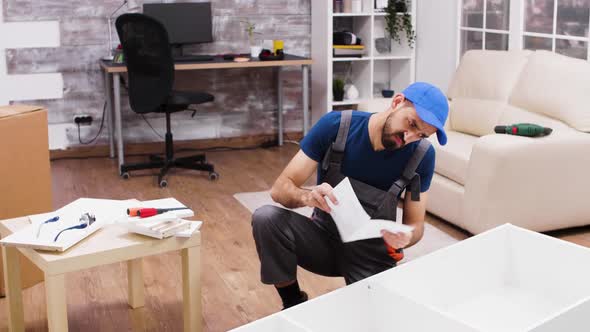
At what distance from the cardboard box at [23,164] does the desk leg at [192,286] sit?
90cm

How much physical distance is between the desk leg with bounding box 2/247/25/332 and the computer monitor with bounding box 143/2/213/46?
341 centimetres

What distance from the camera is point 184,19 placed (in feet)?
19.8

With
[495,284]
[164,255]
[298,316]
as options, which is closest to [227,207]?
[164,255]

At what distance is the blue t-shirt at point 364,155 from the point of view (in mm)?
2631

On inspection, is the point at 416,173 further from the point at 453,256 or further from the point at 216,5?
the point at 216,5

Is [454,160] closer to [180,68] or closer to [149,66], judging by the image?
[149,66]

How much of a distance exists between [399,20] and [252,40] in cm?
120

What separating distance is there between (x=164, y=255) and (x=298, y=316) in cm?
192

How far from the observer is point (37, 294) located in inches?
131

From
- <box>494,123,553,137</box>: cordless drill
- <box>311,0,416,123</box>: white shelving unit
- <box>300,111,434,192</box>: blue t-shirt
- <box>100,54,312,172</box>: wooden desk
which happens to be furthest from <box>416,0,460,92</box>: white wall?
<box>300,111,434,192</box>: blue t-shirt

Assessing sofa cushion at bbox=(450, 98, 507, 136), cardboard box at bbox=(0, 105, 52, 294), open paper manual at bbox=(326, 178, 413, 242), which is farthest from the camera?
sofa cushion at bbox=(450, 98, 507, 136)

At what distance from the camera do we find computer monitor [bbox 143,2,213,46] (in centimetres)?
595

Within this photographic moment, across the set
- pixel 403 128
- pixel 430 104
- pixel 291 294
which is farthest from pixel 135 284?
pixel 430 104

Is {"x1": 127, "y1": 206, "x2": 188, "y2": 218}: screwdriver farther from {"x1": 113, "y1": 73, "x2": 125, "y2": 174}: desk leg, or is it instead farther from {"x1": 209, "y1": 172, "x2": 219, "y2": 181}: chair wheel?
{"x1": 113, "y1": 73, "x2": 125, "y2": 174}: desk leg
